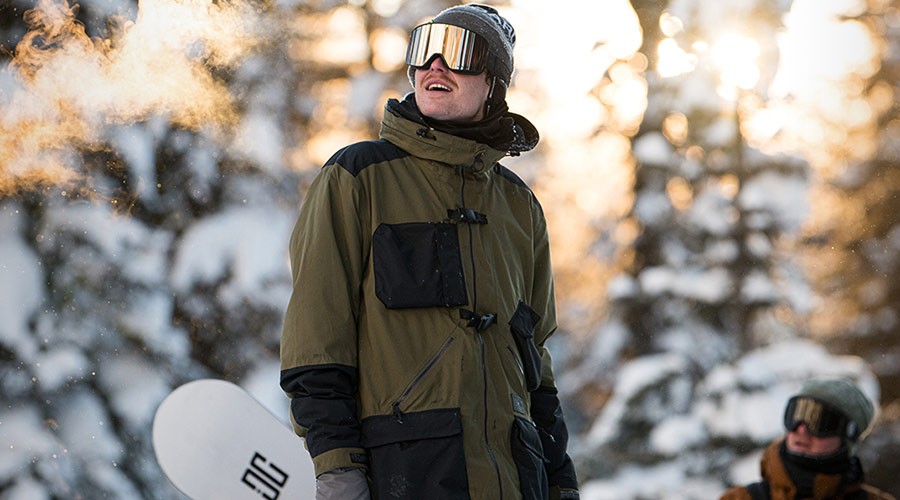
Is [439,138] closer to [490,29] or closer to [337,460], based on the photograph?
[490,29]

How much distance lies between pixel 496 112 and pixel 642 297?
2330 mm

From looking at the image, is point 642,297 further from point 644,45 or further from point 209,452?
point 209,452

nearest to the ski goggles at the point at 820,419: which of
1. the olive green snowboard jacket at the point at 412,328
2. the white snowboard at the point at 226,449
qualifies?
the white snowboard at the point at 226,449

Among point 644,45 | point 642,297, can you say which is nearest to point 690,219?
point 642,297

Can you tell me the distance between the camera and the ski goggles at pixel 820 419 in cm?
324

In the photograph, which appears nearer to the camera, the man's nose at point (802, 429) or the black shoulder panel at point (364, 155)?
the black shoulder panel at point (364, 155)

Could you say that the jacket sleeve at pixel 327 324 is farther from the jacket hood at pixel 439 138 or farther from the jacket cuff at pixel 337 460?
the jacket hood at pixel 439 138

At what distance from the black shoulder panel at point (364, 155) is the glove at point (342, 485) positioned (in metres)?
0.47

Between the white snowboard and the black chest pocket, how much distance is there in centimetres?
128

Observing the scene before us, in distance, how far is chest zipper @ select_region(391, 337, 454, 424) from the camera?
5.58 feet

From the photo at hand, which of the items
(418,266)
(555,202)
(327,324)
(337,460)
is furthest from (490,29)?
(555,202)

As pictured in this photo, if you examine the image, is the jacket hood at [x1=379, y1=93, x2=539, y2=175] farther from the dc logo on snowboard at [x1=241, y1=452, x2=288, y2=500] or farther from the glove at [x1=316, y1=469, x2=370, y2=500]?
the dc logo on snowboard at [x1=241, y1=452, x2=288, y2=500]

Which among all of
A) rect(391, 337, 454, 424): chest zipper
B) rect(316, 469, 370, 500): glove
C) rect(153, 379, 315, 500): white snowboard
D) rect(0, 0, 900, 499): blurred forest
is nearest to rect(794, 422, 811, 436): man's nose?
rect(0, 0, 900, 499): blurred forest

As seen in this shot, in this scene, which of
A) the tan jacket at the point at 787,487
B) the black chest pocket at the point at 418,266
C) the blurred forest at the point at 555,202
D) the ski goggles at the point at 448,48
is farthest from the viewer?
the blurred forest at the point at 555,202
